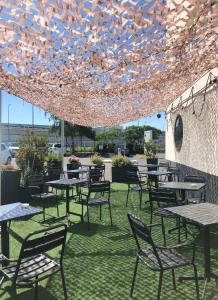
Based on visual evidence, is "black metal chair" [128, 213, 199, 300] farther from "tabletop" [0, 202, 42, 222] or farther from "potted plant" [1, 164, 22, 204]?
"potted plant" [1, 164, 22, 204]

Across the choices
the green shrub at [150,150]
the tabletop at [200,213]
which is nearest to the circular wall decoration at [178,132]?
the green shrub at [150,150]

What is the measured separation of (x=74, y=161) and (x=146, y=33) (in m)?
8.67

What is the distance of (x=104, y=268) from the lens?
3574 millimetres

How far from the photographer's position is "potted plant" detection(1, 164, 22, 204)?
6.99 m

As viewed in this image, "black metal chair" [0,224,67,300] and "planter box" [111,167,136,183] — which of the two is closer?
"black metal chair" [0,224,67,300]

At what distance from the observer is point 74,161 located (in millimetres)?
11070

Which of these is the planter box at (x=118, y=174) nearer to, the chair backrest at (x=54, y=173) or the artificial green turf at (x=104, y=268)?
the chair backrest at (x=54, y=173)

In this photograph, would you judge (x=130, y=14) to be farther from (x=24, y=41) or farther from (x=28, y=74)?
(x=28, y=74)

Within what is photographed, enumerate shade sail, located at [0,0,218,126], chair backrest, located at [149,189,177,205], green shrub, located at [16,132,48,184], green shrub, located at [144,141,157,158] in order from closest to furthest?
shade sail, located at [0,0,218,126] < chair backrest, located at [149,189,177,205] < green shrub, located at [16,132,48,184] < green shrub, located at [144,141,157,158]

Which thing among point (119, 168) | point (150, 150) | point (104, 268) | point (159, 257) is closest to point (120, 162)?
point (119, 168)

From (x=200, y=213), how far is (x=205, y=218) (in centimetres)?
21

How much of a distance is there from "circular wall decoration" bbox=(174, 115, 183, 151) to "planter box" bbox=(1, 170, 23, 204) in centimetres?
508

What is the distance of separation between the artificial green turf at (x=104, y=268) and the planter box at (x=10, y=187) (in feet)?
5.02

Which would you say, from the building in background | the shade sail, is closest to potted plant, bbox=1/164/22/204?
the shade sail
